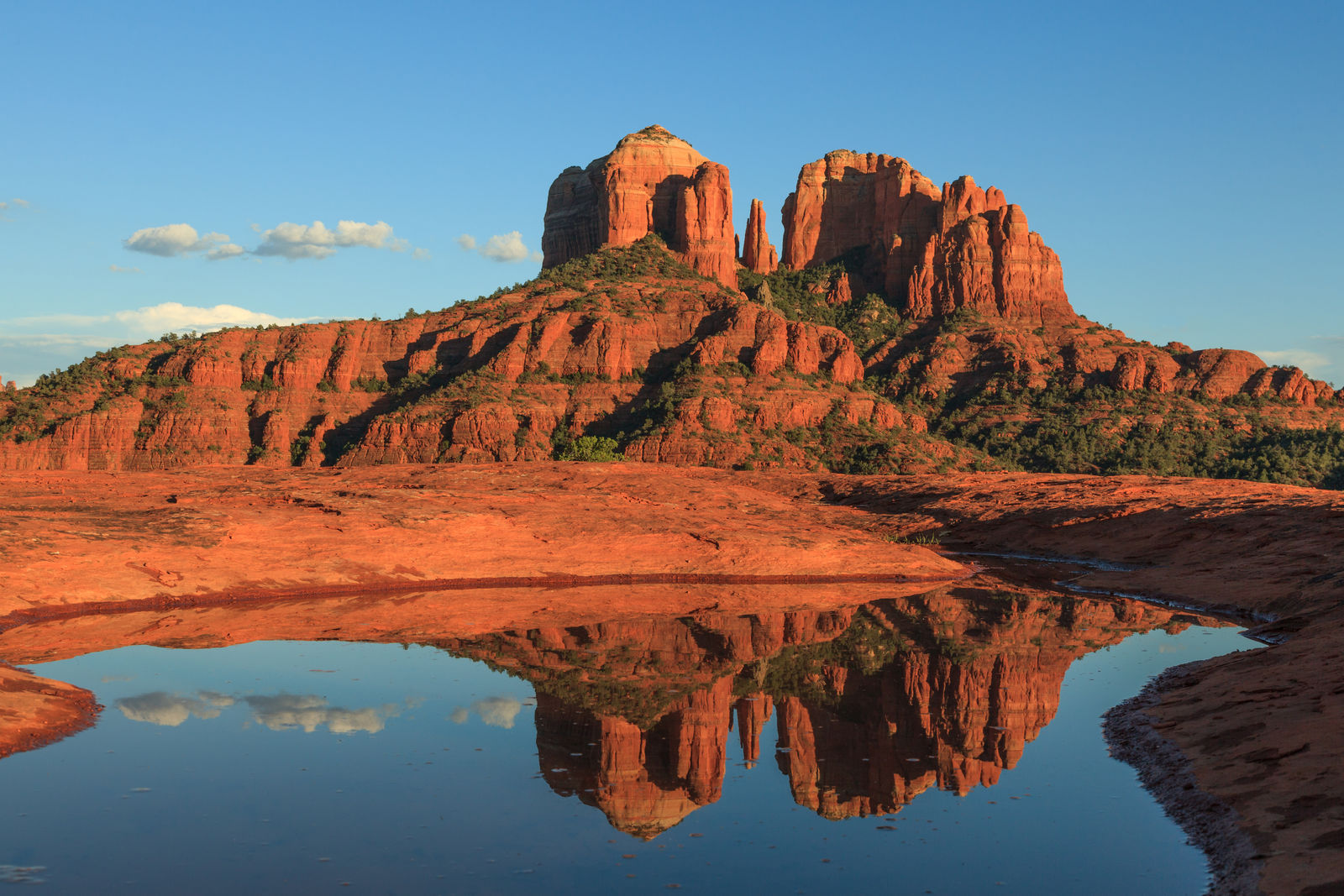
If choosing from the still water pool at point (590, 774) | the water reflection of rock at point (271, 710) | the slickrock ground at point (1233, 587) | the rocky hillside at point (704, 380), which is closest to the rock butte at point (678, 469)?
the slickrock ground at point (1233, 587)

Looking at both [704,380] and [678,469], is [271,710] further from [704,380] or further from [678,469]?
[704,380]

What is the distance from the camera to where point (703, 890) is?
10242 millimetres

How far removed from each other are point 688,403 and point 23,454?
61013 mm

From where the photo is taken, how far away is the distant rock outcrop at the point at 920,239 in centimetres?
12606

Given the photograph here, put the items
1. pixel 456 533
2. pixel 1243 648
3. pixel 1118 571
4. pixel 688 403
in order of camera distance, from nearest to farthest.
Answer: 1. pixel 1243 648
2. pixel 456 533
3. pixel 1118 571
4. pixel 688 403

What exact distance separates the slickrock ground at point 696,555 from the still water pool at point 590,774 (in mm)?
1617

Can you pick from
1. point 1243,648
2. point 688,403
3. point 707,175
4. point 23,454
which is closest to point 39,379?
point 23,454

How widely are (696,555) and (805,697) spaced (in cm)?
1735

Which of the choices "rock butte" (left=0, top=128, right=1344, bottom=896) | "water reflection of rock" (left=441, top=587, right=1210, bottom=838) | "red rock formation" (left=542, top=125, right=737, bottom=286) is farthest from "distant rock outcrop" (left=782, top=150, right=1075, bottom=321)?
"water reflection of rock" (left=441, top=587, right=1210, bottom=838)

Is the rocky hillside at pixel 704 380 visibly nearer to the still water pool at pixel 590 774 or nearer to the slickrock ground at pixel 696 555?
the slickrock ground at pixel 696 555

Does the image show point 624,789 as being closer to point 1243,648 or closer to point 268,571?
point 1243,648

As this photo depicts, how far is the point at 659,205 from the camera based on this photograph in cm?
13125

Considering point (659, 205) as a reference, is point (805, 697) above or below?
below

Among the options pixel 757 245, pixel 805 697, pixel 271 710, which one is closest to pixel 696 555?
pixel 805 697
